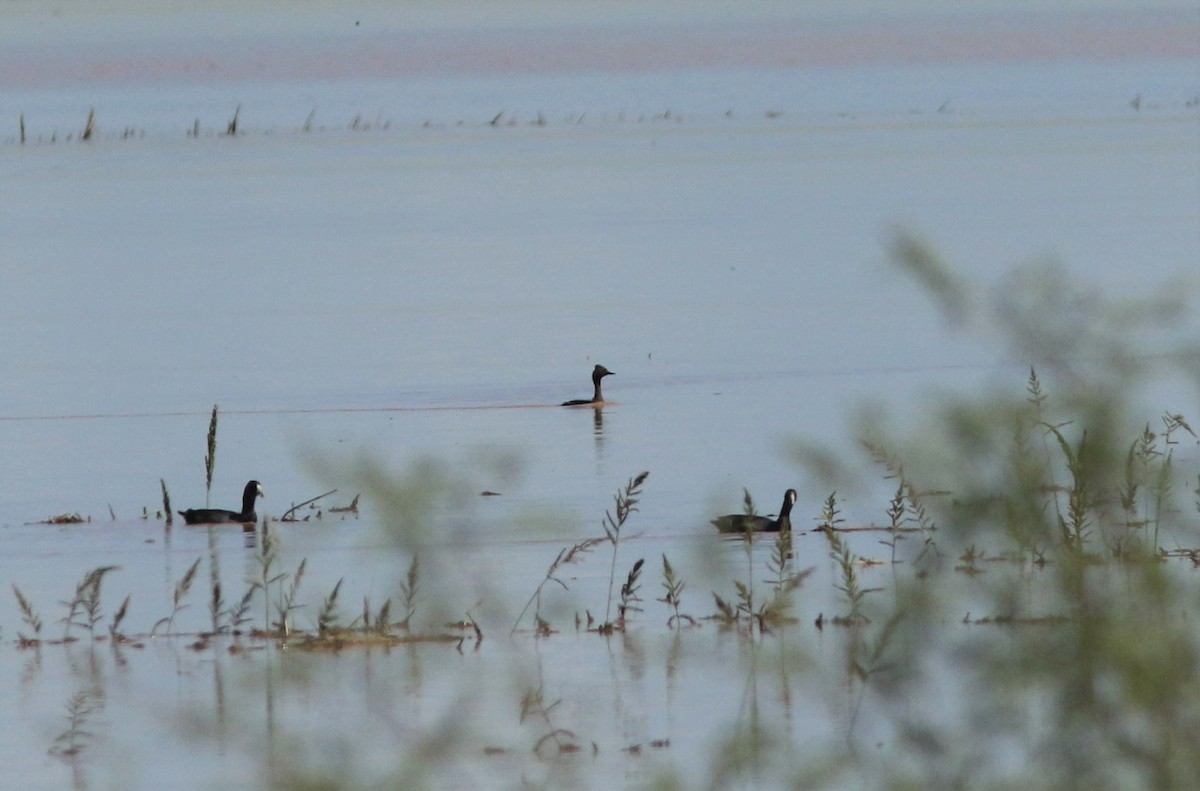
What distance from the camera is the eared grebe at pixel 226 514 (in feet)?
47.0

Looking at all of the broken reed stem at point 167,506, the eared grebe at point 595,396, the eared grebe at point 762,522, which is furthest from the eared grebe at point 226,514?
the eared grebe at point 595,396

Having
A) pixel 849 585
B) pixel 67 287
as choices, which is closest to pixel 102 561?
pixel 849 585

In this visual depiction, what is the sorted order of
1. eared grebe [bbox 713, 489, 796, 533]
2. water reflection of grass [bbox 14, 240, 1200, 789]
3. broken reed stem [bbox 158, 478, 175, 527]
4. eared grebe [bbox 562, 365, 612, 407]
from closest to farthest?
water reflection of grass [bbox 14, 240, 1200, 789] → eared grebe [bbox 713, 489, 796, 533] → broken reed stem [bbox 158, 478, 175, 527] → eared grebe [bbox 562, 365, 612, 407]

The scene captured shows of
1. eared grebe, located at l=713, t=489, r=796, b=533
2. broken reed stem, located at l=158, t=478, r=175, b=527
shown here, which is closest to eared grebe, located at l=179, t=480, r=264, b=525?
broken reed stem, located at l=158, t=478, r=175, b=527

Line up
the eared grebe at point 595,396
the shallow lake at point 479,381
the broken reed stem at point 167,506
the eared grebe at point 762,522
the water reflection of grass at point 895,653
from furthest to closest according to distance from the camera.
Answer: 1. the eared grebe at point 595,396
2. the broken reed stem at point 167,506
3. the eared grebe at point 762,522
4. the shallow lake at point 479,381
5. the water reflection of grass at point 895,653

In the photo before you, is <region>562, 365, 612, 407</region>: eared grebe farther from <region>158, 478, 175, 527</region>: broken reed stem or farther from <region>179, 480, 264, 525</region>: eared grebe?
<region>158, 478, 175, 527</region>: broken reed stem

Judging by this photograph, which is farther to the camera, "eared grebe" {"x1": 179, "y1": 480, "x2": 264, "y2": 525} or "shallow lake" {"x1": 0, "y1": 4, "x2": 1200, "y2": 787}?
"eared grebe" {"x1": 179, "y1": 480, "x2": 264, "y2": 525}

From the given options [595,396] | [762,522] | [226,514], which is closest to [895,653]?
[762,522]

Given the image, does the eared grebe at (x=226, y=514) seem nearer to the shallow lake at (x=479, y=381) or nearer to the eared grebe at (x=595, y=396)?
the shallow lake at (x=479, y=381)

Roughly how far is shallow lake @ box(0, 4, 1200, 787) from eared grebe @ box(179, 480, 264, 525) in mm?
123

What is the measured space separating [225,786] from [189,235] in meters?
31.7

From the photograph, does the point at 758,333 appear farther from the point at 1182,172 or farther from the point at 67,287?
the point at 1182,172

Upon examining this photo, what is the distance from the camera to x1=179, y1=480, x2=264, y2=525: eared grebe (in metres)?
14.3

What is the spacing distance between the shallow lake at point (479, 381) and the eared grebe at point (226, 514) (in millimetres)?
123
